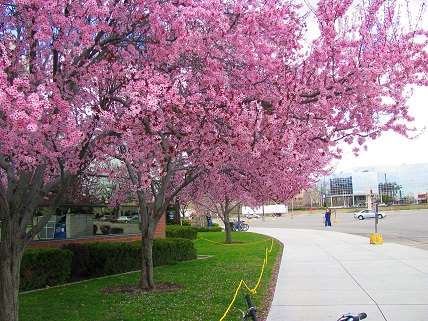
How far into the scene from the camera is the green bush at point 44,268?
1181 centimetres

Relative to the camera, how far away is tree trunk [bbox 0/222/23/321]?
677 cm

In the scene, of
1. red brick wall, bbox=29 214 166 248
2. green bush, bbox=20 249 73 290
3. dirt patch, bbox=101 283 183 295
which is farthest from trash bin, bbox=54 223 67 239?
dirt patch, bbox=101 283 183 295

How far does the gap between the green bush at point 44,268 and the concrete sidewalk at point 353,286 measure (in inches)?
204

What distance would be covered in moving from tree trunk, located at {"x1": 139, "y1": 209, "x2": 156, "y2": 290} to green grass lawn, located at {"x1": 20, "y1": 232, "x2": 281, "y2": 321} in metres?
0.69

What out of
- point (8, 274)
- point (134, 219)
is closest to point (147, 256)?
point (8, 274)

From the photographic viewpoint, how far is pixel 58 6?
5898 millimetres

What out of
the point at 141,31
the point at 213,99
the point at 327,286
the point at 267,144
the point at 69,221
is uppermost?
the point at 141,31

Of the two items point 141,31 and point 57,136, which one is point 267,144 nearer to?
point 141,31

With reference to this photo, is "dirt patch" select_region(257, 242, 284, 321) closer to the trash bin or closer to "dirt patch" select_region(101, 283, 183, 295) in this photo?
"dirt patch" select_region(101, 283, 183, 295)

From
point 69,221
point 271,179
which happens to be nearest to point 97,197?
point 69,221

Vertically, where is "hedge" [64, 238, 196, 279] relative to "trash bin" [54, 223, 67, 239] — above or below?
below

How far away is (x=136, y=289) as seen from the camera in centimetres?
1166

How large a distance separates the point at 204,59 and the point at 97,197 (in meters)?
11.3

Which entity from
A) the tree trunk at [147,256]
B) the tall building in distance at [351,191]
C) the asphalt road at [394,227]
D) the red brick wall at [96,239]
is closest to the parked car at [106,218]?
the red brick wall at [96,239]
